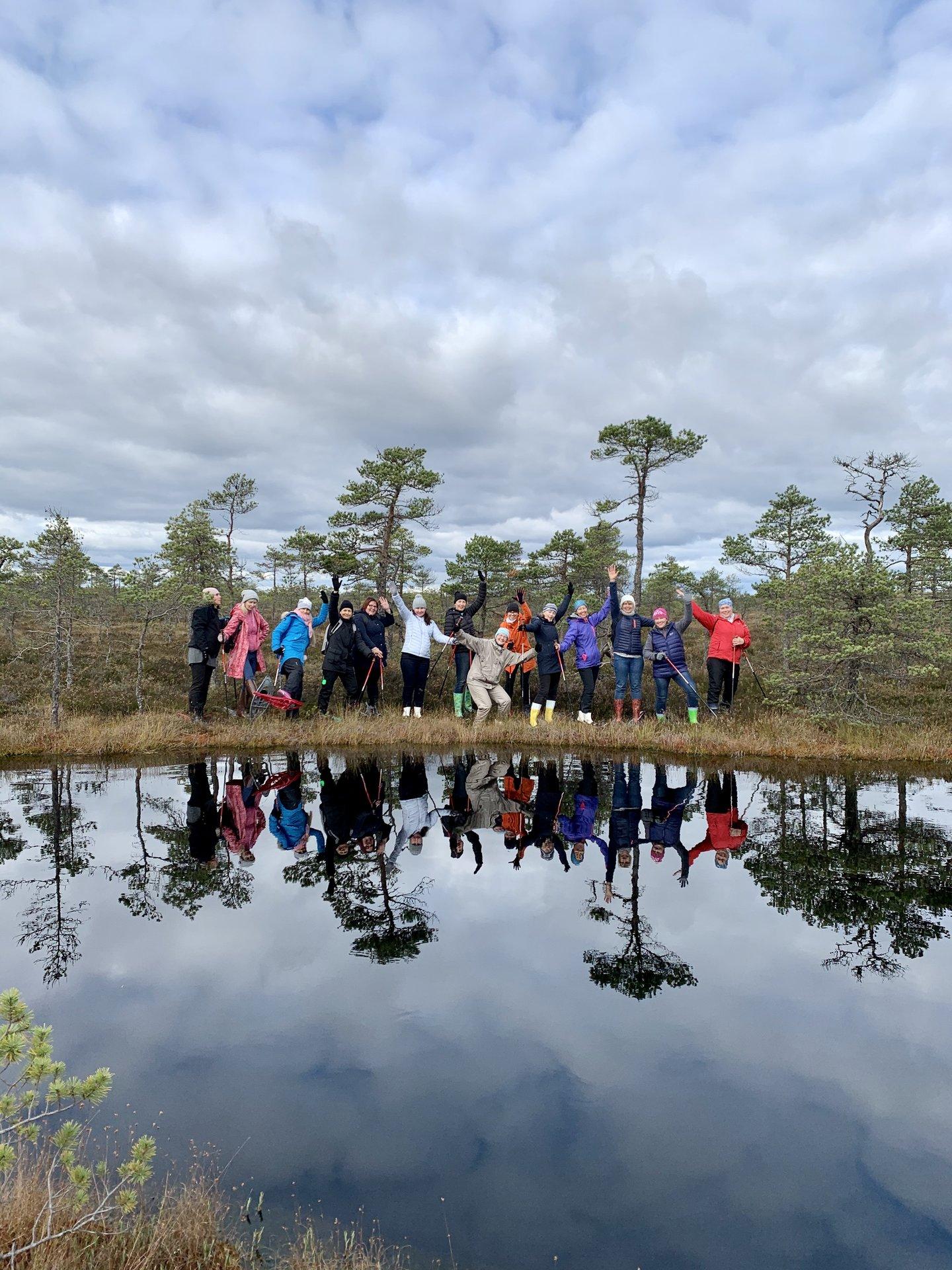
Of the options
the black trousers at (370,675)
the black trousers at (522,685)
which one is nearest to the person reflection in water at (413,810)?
the black trousers at (370,675)

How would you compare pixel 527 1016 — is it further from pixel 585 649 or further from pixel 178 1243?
pixel 585 649

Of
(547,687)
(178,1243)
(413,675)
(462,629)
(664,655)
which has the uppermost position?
(462,629)

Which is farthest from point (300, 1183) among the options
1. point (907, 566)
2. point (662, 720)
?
point (907, 566)

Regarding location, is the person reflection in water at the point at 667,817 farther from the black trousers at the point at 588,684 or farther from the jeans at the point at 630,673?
the jeans at the point at 630,673

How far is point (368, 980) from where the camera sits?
15.0ft

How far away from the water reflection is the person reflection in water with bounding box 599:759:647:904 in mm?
32

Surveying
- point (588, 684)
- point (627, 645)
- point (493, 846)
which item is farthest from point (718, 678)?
point (493, 846)

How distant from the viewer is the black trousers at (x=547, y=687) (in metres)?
13.2

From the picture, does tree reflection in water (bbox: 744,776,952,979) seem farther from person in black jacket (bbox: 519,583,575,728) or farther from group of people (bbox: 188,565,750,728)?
person in black jacket (bbox: 519,583,575,728)

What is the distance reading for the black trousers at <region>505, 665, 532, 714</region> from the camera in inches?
588

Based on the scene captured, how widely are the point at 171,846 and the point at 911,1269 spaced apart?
697 centimetres

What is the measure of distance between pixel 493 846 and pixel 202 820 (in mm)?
3758

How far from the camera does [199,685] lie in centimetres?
1241

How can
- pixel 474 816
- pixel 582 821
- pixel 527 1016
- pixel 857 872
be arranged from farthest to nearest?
pixel 474 816, pixel 582 821, pixel 857 872, pixel 527 1016
